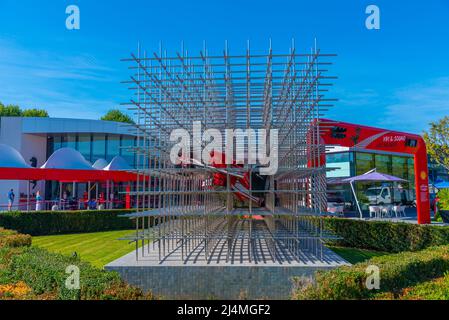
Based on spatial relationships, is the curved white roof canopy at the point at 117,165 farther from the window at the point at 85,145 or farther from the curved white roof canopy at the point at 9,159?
the window at the point at 85,145

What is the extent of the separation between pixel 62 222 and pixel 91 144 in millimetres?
19699

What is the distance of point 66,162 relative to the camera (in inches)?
941

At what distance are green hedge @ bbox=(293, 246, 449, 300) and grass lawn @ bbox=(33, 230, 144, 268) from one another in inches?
266

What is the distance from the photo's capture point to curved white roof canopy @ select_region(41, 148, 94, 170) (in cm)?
2347

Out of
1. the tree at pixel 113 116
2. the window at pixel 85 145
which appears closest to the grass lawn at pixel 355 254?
the window at pixel 85 145

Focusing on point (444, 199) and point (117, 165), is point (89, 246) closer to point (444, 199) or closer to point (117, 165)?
point (117, 165)

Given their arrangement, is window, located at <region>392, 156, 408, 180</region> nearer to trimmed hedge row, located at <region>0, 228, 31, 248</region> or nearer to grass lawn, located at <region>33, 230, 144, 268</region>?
grass lawn, located at <region>33, 230, 144, 268</region>

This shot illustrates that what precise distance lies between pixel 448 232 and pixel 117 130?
103 feet

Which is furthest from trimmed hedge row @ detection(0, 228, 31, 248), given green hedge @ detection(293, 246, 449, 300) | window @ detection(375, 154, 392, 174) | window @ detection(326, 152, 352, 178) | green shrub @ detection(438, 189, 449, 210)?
window @ detection(375, 154, 392, 174)

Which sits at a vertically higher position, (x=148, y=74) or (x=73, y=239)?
(x=148, y=74)

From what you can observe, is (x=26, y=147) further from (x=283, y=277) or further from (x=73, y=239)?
(x=283, y=277)

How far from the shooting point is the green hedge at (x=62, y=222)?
56.1 feet
